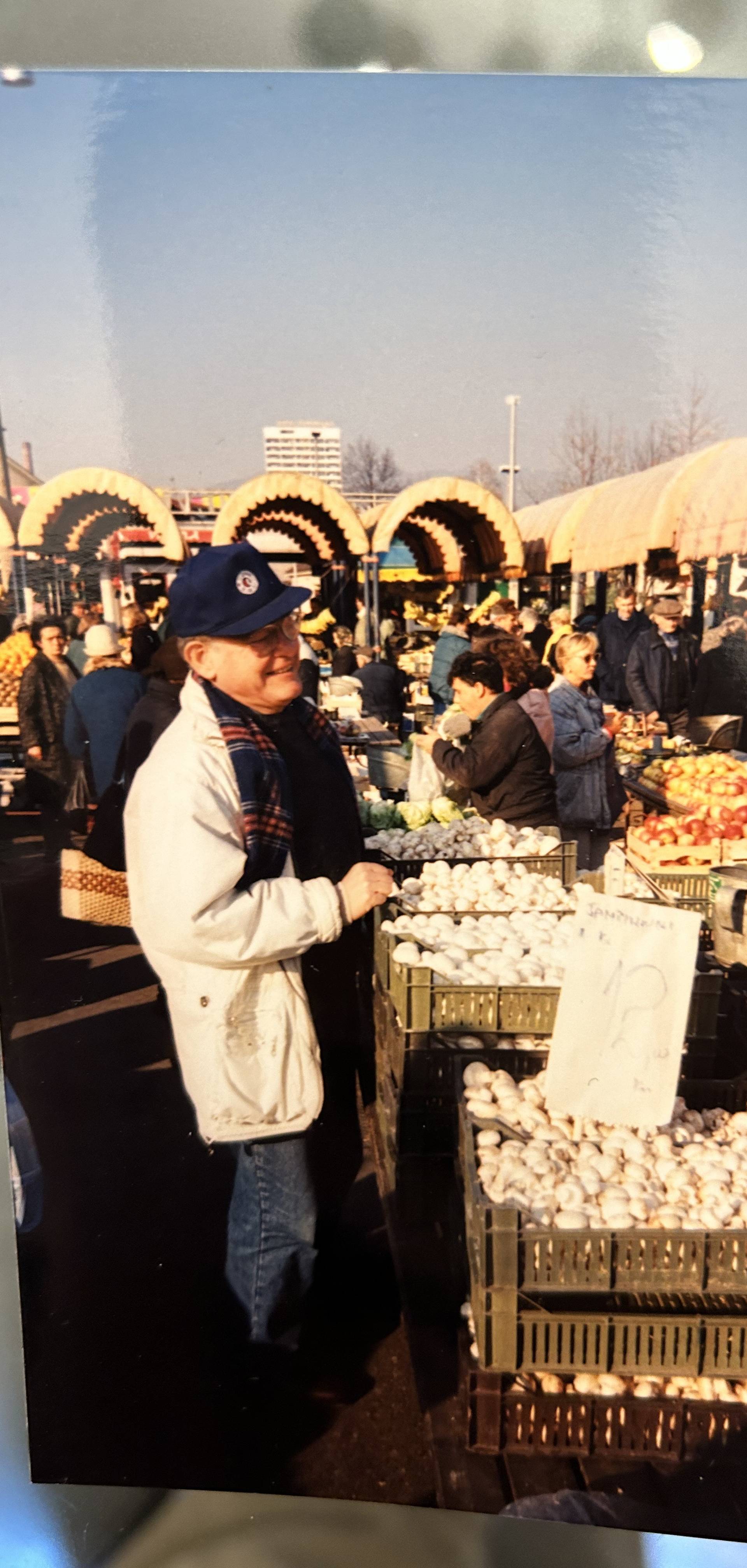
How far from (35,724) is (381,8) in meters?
1.75

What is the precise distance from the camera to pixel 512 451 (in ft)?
8.04

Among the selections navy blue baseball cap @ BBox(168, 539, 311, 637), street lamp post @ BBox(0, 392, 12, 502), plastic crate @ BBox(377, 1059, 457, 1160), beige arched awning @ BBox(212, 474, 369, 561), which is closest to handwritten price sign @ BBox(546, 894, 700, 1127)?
plastic crate @ BBox(377, 1059, 457, 1160)

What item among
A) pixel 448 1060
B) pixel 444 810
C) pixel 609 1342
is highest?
pixel 444 810

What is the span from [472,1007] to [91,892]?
1022 millimetres

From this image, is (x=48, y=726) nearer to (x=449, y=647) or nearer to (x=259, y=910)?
(x=259, y=910)

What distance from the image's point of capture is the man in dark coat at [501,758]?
3.04 m

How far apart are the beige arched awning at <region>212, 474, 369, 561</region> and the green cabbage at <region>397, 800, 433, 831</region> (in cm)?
146

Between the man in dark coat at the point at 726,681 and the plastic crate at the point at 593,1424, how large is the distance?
1575 mm

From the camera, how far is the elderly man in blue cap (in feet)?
7.46

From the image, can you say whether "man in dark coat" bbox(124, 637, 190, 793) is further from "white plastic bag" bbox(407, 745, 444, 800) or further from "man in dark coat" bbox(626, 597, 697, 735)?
"white plastic bag" bbox(407, 745, 444, 800)

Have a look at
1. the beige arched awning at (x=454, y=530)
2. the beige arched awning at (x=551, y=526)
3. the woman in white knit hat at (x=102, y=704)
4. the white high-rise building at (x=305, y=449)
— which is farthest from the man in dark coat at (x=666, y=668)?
the woman in white knit hat at (x=102, y=704)

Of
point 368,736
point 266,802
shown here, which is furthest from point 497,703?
point 266,802

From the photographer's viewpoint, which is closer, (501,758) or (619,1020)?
(619,1020)

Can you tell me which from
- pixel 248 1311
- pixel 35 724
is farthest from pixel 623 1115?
pixel 35 724
